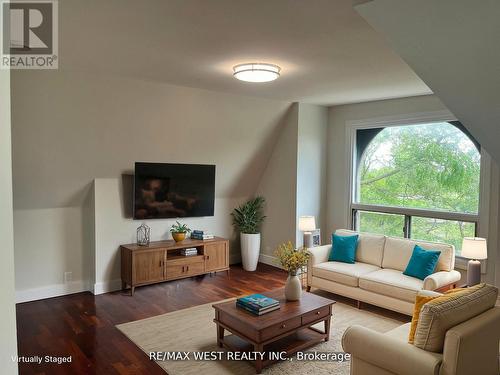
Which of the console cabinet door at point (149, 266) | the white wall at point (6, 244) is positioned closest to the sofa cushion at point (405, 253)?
the console cabinet door at point (149, 266)

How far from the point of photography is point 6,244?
93 cm

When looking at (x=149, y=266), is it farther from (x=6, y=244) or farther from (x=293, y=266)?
(x=6, y=244)

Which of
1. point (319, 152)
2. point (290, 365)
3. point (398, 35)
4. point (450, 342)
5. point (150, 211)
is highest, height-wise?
point (398, 35)

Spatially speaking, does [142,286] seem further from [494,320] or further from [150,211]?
[494,320]

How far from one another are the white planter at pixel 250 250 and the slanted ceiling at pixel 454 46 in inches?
172

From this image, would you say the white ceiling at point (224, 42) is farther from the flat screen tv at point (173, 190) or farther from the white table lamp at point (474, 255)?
the white table lamp at point (474, 255)

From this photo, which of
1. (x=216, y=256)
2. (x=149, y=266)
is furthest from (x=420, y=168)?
(x=149, y=266)

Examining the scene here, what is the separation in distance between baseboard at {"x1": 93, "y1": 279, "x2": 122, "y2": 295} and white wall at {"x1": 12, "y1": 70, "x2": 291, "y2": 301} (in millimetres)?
76

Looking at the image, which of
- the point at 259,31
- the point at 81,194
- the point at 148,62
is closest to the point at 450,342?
the point at 259,31

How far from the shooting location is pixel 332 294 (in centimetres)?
520

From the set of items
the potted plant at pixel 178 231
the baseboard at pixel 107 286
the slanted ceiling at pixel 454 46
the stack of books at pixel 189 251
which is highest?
the slanted ceiling at pixel 454 46

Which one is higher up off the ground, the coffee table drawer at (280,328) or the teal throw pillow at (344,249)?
the teal throw pillow at (344,249)

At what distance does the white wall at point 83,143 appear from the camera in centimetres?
420

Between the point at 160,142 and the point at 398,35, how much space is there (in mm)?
Result: 3656
